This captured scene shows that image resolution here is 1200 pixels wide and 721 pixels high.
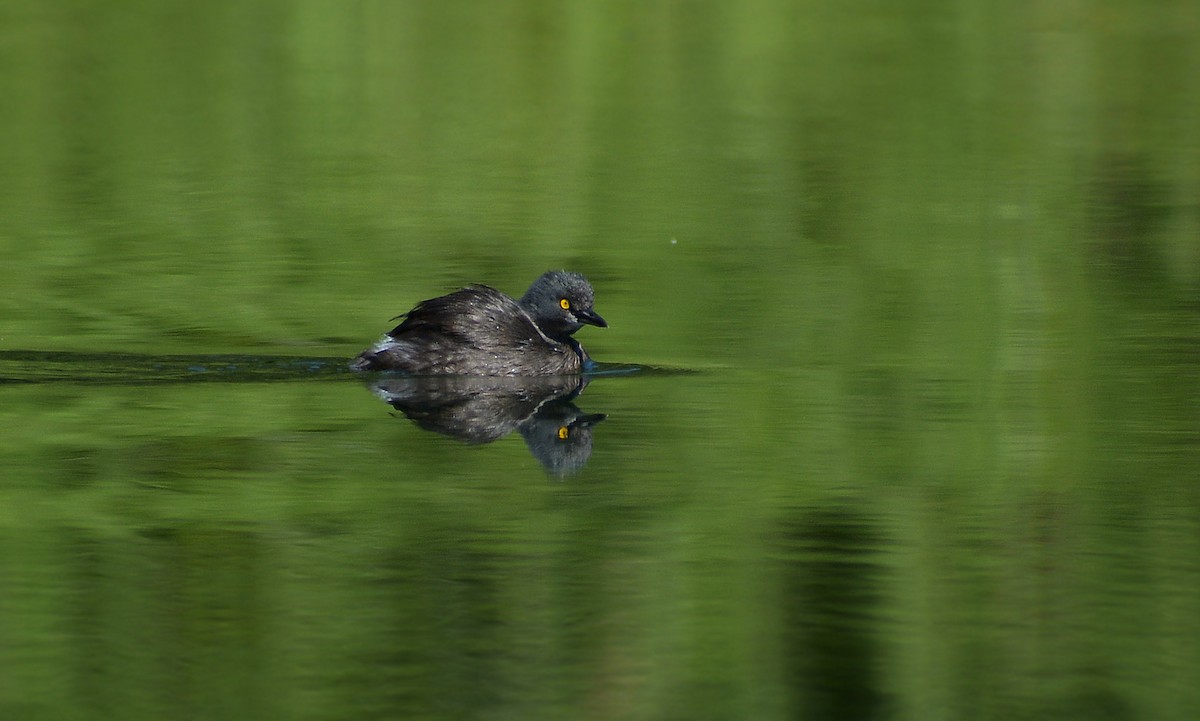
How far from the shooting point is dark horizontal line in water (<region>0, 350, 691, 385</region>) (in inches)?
449

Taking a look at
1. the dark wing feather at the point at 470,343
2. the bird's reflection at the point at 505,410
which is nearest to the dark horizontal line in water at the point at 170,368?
the dark wing feather at the point at 470,343

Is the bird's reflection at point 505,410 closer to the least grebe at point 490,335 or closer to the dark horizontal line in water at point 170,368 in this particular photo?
the least grebe at point 490,335

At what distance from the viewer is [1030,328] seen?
1348 centimetres

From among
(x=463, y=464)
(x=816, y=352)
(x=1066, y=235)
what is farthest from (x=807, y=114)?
(x=463, y=464)

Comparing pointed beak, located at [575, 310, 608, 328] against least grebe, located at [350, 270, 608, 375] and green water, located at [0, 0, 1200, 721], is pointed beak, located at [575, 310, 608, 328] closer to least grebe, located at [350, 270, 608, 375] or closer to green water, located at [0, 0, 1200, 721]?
least grebe, located at [350, 270, 608, 375]

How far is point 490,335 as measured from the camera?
12.2 metres

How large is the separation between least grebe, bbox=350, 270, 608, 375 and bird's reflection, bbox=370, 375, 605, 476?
0.08 meters

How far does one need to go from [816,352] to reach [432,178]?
377 inches

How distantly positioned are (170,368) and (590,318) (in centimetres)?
251

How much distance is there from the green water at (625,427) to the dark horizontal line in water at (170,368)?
1.7 inches

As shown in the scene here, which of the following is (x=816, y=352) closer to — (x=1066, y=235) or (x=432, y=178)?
(x=1066, y=235)

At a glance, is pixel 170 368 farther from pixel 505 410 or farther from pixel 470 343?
pixel 505 410

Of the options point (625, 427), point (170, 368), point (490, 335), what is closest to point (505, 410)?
point (625, 427)

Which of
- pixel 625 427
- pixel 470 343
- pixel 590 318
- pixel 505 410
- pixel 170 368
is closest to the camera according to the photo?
pixel 625 427
